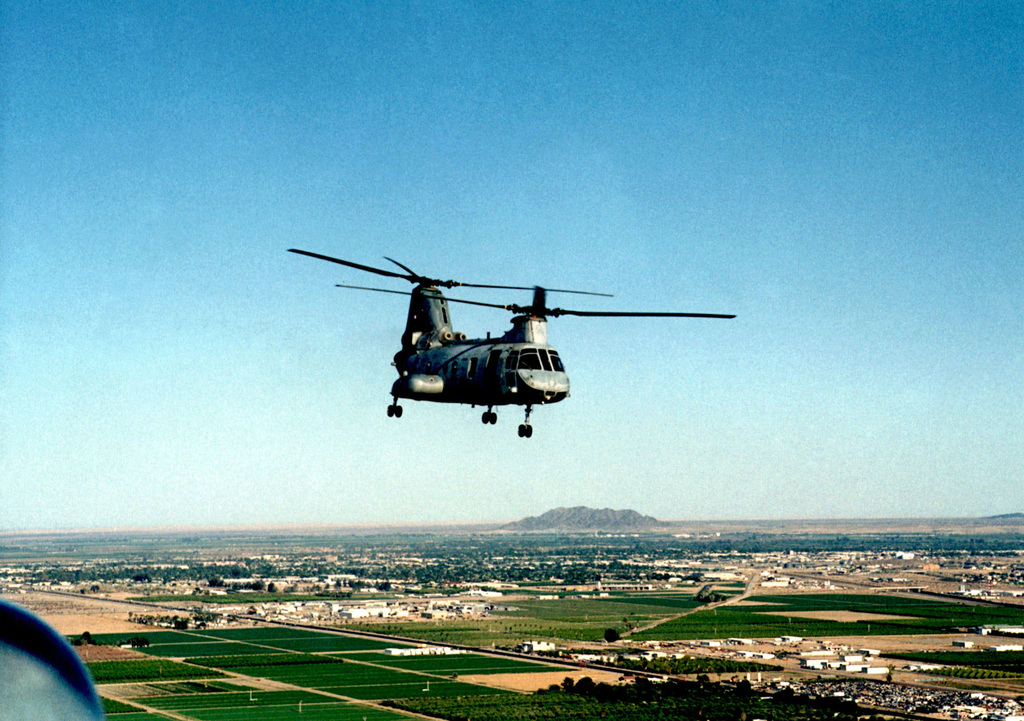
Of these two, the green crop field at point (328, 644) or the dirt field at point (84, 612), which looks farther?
the dirt field at point (84, 612)

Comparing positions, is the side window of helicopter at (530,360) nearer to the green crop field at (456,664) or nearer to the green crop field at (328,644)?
the green crop field at (456,664)

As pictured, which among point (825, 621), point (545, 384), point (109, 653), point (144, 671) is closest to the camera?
point (545, 384)

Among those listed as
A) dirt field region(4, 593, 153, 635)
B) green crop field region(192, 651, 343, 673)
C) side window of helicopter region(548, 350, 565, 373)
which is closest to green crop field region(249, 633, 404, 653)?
green crop field region(192, 651, 343, 673)

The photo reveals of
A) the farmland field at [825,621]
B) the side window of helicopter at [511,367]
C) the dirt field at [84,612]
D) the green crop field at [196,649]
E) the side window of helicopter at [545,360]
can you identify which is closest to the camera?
the side window of helicopter at [511,367]

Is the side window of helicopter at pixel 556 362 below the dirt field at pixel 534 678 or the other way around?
the other way around

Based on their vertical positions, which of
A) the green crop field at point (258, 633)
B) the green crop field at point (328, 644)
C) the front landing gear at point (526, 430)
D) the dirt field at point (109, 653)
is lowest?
the green crop field at point (258, 633)

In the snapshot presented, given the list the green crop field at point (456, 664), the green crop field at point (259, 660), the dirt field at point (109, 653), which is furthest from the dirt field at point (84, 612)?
the green crop field at point (456, 664)

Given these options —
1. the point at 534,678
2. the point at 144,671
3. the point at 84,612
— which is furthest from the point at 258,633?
the point at 534,678

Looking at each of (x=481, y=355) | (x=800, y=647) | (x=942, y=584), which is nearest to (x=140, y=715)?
(x=481, y=355)

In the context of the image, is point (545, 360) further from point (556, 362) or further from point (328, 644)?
point (328, 644)
